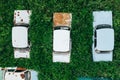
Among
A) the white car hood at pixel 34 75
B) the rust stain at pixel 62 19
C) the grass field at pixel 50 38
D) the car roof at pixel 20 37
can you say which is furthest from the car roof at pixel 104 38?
the car roof at pixel 20 37

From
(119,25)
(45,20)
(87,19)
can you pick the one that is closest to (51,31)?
(45,20)

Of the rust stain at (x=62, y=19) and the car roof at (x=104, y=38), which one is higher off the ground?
the rust stain at (x=62, y=19)

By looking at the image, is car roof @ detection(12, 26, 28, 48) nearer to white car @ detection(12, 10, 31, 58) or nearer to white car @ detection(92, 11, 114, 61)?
white car @ detection(12, 10, 31, 58)

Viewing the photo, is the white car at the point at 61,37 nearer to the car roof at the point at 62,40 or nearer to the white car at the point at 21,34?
the car roof at the point at 62,40

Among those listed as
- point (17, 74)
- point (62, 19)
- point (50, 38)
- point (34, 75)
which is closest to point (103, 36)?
point (62, 19)

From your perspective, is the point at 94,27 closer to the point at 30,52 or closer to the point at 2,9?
the point at 30,52

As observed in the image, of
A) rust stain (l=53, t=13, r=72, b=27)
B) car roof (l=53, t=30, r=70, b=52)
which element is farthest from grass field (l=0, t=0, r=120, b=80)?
car roof (l=53, t=30, r=70, b=52)
